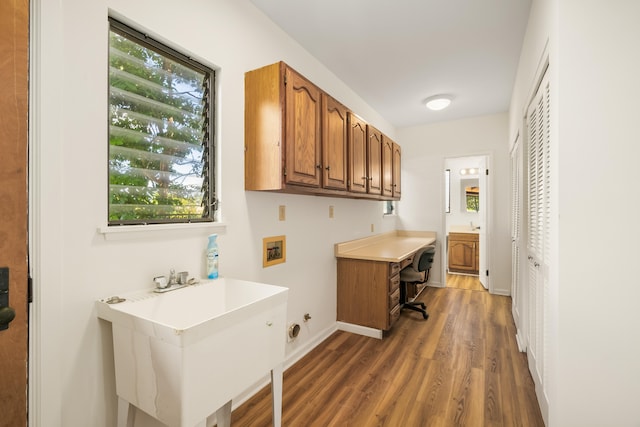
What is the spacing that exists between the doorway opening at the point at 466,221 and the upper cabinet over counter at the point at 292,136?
2.90 m

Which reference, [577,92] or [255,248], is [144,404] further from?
[577,92]

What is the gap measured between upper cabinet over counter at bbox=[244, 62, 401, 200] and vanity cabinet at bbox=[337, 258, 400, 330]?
0.81 m

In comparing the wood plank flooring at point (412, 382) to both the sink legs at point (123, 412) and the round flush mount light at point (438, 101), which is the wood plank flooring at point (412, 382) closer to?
the sink legs at point (123, 412)

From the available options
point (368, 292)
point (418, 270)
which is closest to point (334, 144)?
point (368, 292)

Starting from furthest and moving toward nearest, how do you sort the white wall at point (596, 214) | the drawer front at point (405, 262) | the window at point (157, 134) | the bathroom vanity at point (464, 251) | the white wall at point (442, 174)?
1. the bathroom vanity at point (464, 251)
2. the white wall at point (442, 174)
3. the drawer front at point (405, 262)
4. the window at point (157, 134)
5. the white wall at point (596, 214)

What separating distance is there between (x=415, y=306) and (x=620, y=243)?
2.52m

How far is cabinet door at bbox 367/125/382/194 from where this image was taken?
10.5ft

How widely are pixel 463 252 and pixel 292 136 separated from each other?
5019mm

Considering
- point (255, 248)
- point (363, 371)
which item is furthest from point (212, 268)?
point (363, 371)

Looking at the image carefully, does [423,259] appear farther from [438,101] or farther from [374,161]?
[438,101]

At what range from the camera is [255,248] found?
6.81ft

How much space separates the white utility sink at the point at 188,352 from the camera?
40.2 inches

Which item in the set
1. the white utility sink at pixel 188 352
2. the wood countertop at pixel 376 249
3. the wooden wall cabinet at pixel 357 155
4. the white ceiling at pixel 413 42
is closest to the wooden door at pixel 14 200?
the white utility sink at pixel 188 352

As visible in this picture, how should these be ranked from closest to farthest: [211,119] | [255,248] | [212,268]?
[212,268], [211,119], [255,248]
